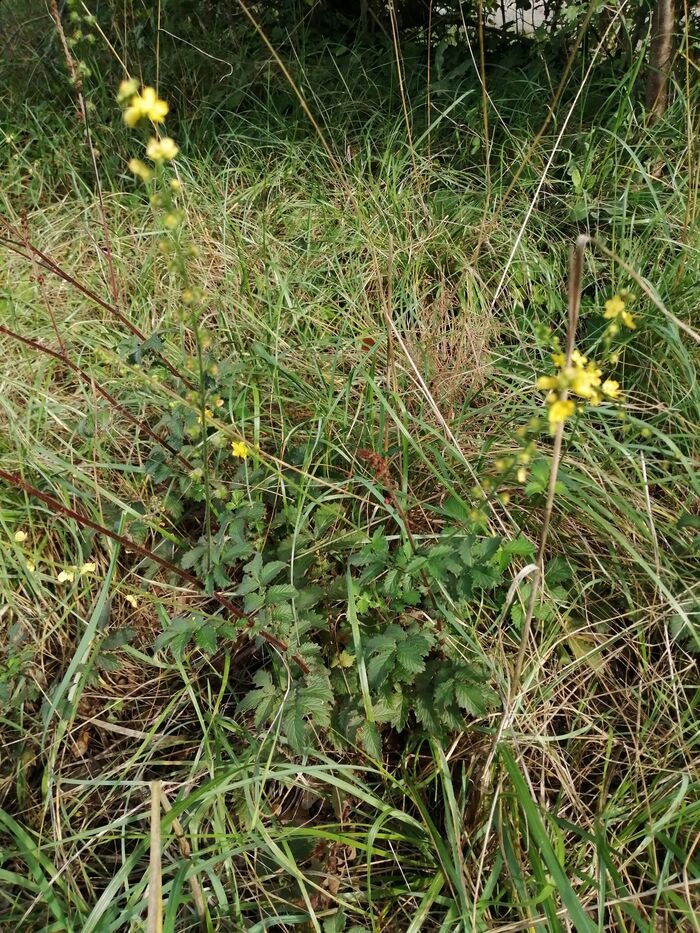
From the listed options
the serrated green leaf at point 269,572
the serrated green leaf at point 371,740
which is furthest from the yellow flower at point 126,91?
the serrated green leaf at point 371,740

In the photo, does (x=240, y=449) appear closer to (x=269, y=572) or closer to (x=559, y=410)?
(x=269, y=572)

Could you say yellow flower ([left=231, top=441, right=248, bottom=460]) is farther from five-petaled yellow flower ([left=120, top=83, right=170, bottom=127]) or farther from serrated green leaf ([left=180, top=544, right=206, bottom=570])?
five-petaled yellow flower ([left=120, top=83, right=170, bottom=127])

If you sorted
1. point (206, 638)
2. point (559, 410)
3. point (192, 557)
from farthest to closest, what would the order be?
point (192, 557)
point (206, 638)
point (559, 410)

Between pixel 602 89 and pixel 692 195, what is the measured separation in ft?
2.67

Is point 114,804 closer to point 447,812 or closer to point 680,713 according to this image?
point 447,812

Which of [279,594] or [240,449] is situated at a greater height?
[240,449]

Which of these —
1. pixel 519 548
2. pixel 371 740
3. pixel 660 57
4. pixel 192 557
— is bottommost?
pixel 371 740

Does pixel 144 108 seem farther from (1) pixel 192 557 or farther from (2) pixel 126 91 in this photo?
(1) pixel 192 557

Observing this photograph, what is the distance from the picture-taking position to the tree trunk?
2064 mm

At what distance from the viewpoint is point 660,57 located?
2.15 metres

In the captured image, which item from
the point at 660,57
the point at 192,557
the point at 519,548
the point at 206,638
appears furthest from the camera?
the point at 660,57

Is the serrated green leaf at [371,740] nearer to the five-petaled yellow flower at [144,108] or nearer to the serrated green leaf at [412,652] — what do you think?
the serrated green leaf at [412,652]

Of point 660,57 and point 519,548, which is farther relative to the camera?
point 660,57

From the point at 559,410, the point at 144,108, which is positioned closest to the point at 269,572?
the point at 559,410
